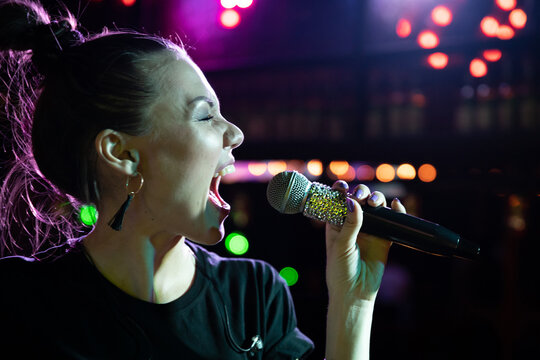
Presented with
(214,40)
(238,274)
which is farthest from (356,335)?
(214,40)

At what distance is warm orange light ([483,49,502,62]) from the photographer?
2869 mm

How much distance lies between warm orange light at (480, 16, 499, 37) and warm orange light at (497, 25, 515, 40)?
0.8 inches

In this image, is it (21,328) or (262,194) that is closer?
(21,328)

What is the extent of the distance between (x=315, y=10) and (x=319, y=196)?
2444mm

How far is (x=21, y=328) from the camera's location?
970 mm

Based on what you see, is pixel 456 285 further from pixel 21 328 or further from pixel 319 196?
pixel 21 328

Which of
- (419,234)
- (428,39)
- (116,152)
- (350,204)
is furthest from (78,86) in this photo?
(428,39)

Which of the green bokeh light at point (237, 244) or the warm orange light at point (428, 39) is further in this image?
the green bokeh light at point (237, 244)

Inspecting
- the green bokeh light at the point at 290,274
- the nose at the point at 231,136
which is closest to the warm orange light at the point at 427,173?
the green bokeh light at the point at 290,274

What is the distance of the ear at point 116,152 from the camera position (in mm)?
998

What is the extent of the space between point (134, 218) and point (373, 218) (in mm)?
499

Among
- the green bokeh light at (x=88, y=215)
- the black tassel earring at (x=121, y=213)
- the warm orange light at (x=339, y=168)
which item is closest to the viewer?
the black tassel earring at (x=121, y=213)

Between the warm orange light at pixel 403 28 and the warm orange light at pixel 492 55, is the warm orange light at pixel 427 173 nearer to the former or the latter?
the warm orange light at pixel 492 55

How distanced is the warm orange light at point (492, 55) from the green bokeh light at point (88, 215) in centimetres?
247
